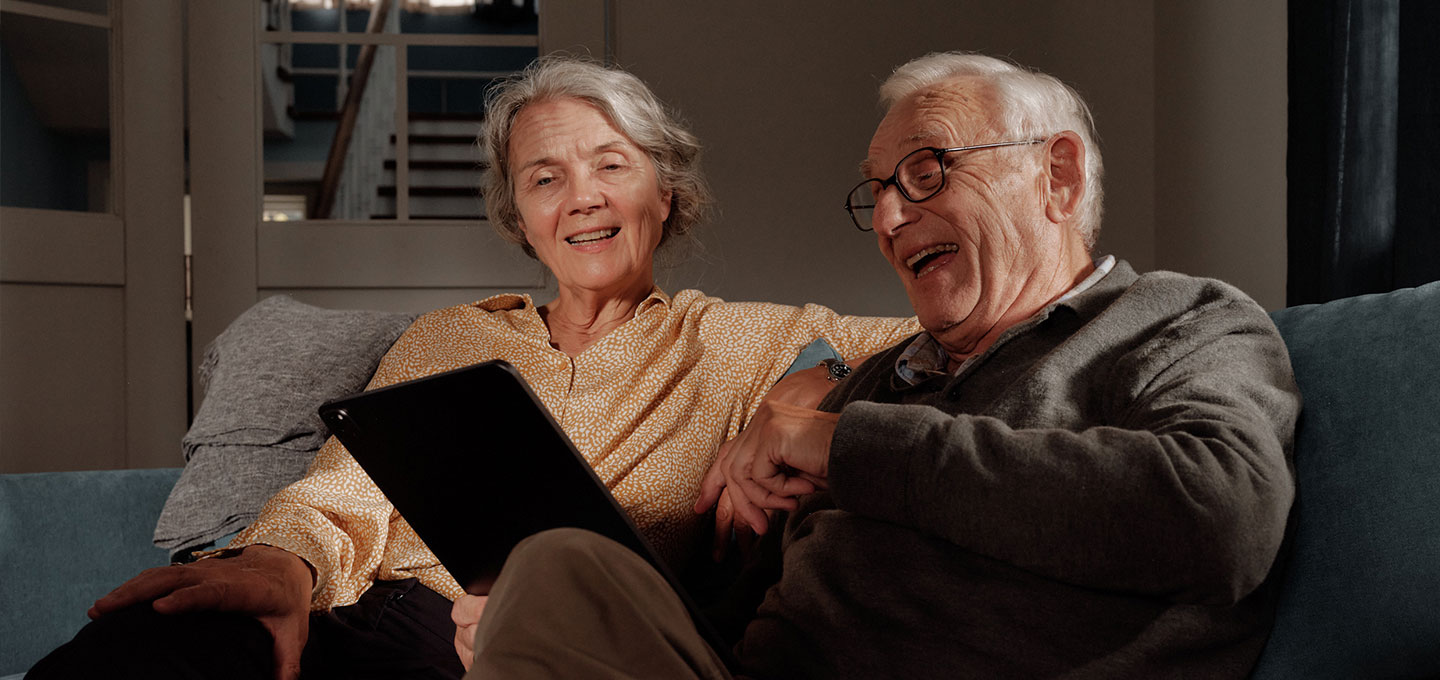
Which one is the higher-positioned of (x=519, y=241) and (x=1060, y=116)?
(x=1060, y=116)

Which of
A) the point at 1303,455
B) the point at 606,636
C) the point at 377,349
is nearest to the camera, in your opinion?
the point at 606,636

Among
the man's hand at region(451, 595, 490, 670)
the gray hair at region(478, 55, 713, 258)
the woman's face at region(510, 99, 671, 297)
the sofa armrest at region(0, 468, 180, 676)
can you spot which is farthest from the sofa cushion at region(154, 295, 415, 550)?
the man's hand at region(451, 595, 490, 670)

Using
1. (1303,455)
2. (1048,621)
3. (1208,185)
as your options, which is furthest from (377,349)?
(1208,185)

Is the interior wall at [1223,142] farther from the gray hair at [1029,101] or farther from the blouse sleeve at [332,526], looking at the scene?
the blouse sleeve at [332,526]

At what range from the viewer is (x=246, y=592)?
121cm

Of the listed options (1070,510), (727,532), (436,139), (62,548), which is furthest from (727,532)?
(436,139)

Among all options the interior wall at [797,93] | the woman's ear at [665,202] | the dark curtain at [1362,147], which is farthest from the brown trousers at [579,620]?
the interior wall at [797,93]

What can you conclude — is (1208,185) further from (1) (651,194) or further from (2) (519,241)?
(2) (519,241)

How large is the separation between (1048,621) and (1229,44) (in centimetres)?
198

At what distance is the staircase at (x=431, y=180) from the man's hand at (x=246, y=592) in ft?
6.36

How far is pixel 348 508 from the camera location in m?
1.47

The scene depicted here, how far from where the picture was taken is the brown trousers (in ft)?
2.55

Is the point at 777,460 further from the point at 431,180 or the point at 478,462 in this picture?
the point at 431,180

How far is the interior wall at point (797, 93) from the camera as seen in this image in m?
3.13
